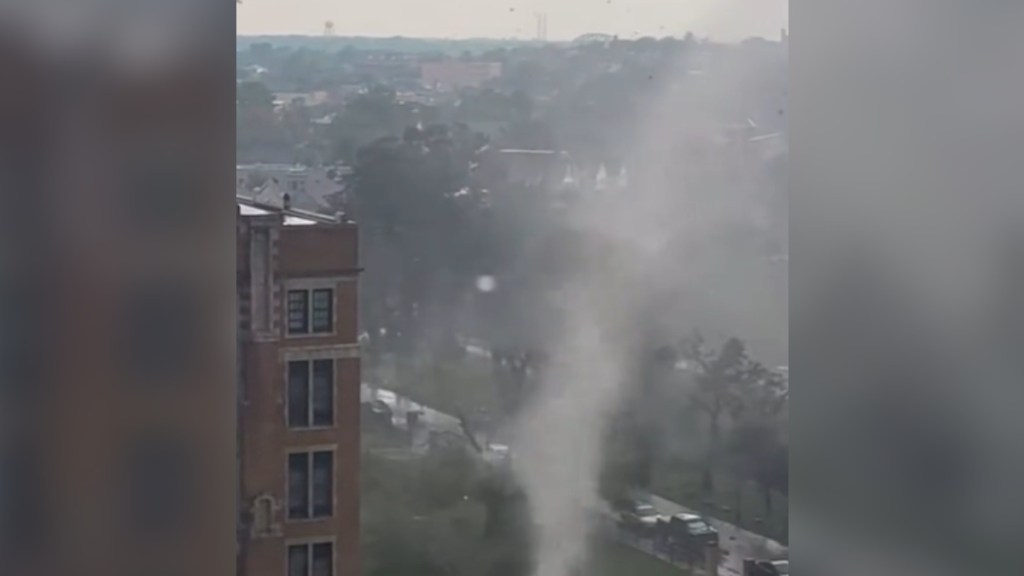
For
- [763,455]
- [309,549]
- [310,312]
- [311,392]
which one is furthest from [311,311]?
[763,455]

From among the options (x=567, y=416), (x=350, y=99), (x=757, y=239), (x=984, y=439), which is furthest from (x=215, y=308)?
(x=984, y=439)

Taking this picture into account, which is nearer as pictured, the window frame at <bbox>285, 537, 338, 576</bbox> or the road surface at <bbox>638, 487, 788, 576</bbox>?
the window frame at <bbox>285, 537, 338, 576</bbox>

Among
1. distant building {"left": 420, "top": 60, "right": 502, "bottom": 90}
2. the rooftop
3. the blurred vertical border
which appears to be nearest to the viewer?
the blurred vertical border

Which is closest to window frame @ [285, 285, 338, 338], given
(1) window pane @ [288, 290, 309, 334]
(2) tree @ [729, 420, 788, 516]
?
(1) window pane @ [288, 290, 309, 334]

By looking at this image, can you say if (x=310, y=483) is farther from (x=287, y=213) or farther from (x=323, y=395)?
(x=287, y=213)

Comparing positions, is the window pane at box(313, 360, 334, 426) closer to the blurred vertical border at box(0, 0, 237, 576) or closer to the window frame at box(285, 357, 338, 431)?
the window frame at box(285, 357, 338, 431)

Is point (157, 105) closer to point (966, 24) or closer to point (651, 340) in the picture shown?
point (651, 340)
